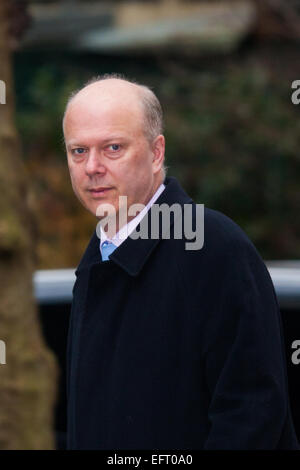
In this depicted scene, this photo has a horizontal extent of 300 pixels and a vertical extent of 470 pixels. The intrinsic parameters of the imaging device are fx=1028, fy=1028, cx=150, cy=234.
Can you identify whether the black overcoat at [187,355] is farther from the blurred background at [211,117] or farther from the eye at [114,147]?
the blurred background at [211,117]

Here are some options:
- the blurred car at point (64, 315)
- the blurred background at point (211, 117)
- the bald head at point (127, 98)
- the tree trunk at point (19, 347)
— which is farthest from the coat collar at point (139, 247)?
the blurred background at point (211, 117)

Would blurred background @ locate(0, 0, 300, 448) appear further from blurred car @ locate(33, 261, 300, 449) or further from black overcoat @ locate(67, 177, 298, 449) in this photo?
black overcoat @ locate(67, 177, 298, 449)

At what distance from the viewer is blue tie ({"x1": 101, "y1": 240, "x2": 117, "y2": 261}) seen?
2576mm

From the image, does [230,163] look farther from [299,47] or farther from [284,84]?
[299,47]

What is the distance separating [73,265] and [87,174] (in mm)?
6625

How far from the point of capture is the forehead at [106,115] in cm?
242

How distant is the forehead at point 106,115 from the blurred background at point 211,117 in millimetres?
5381

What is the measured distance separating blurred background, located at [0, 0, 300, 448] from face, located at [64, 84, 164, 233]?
5370mm

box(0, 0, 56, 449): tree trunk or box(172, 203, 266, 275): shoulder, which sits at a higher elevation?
box(172, 203, 266, 275): shoulder

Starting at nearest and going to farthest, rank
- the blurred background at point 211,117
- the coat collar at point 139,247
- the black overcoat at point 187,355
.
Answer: the black overcoat at point 187,355 → the coat collar at point 139,247 → the blurred background at point 211,117

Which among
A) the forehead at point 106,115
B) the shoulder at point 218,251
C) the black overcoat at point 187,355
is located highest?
the forehead at point 106,115

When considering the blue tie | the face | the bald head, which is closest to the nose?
the face

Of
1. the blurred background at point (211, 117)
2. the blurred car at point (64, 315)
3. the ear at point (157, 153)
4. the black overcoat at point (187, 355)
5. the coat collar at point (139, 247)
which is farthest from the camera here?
the blurred background at point (211, 117)

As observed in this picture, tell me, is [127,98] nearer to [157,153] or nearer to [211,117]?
[157,153]
